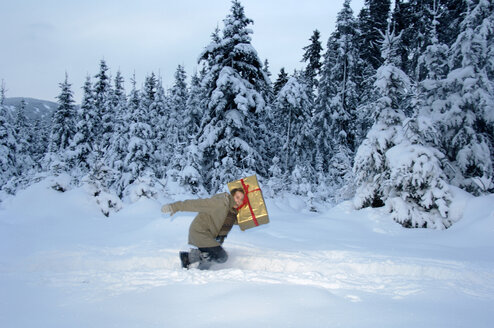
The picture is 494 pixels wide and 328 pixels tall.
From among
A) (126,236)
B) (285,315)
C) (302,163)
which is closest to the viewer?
(285,315)

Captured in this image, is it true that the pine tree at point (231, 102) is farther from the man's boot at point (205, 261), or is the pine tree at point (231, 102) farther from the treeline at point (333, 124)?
the man's boot at point (205, 261)

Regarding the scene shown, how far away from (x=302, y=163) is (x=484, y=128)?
16.4 metres

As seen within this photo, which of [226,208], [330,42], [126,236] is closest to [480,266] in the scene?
[226,208]

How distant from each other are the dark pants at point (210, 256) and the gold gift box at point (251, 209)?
2.52 ft

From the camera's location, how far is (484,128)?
13.5 metres

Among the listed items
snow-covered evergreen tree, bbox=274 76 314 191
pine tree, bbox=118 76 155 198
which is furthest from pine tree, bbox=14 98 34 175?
snow-covered evergreen tree, bbox=274 76 314 191

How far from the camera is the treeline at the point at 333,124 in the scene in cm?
1073

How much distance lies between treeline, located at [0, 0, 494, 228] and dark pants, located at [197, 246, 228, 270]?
677 cm

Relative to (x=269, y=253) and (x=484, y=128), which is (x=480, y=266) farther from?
(x=484, y=128)

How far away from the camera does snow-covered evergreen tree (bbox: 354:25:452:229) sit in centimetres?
954

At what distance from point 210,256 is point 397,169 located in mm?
7185

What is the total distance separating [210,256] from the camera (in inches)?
219

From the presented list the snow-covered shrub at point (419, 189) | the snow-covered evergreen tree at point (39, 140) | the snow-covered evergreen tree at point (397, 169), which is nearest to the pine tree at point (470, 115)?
the snow-covered evergreen tree at point (397, 169)

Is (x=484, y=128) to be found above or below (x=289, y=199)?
above
